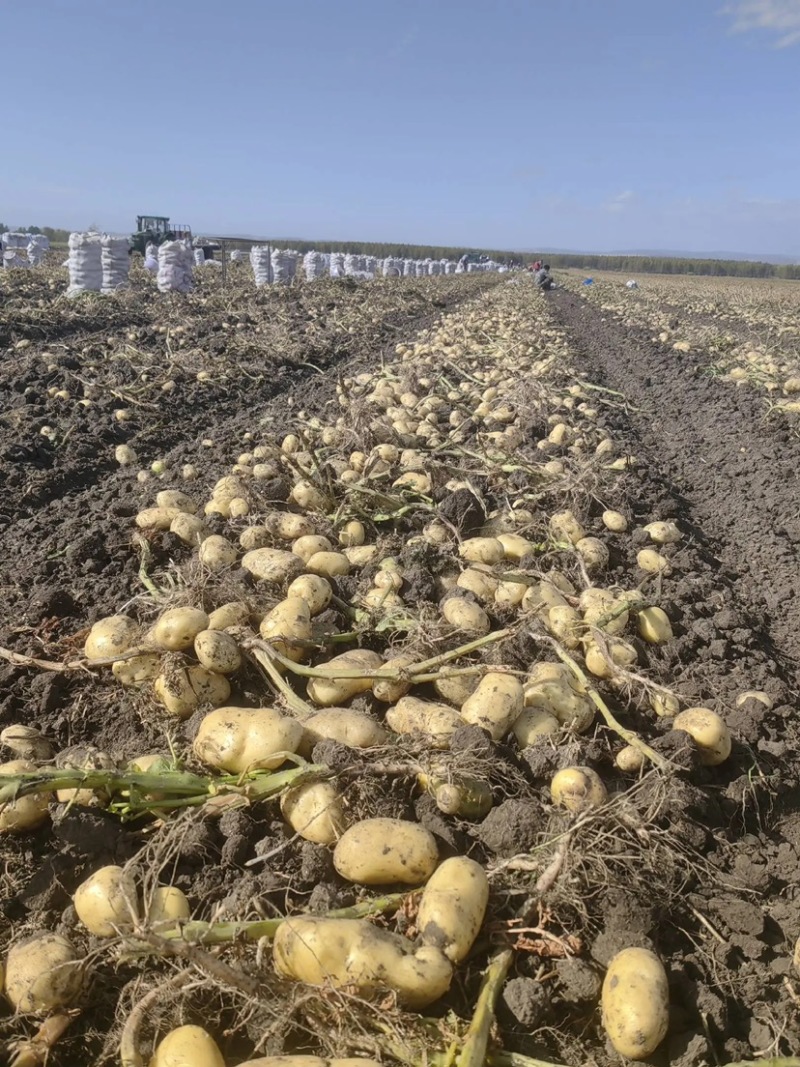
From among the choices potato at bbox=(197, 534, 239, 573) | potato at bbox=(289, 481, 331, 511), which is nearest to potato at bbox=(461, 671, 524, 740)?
potato at bbox=(197, 534, 239, 573)

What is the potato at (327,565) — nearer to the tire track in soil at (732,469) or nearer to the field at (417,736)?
the field at (417,736)

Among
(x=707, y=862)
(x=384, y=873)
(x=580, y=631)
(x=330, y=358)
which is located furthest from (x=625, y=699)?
(x=330, y=358)

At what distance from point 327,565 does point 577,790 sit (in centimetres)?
180

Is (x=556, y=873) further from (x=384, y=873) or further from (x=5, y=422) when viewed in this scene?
(x=5, y=422)

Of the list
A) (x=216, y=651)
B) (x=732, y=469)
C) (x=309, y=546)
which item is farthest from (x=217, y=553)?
(x=732, y=469)

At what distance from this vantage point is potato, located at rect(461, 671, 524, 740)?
263cm

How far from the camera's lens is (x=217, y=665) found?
2828 mm

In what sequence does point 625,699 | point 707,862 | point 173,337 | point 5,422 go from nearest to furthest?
point 707,862 → point 625,699 → point 5,422 → point 173,337

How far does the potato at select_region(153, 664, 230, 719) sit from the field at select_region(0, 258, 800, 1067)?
0.04 feet

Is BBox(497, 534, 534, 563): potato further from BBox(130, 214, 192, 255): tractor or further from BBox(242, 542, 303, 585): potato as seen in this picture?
BBox(130, 214, 192, 255): tractor

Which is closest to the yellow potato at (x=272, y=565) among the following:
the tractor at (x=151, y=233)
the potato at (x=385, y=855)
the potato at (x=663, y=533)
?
the potato at (x=385, y=855)

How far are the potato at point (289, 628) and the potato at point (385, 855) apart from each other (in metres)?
0.95

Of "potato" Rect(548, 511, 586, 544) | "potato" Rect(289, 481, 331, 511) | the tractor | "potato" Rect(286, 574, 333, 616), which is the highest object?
the tractor

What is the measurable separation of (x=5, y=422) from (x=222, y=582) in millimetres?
4920
